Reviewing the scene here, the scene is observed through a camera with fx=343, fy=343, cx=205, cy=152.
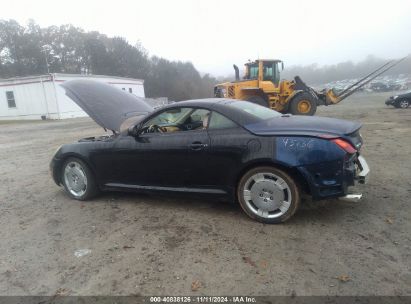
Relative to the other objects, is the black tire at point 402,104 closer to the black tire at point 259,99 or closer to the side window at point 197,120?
the black tire at point 259,99

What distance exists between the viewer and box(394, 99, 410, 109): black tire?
18.6m

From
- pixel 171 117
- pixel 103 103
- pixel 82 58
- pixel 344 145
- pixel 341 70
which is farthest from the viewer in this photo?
pixel 341 70

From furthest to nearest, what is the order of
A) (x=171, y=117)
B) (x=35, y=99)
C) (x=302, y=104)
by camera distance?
(x=35, y=99) → (x=302, y=104) → (x=171, y=117)

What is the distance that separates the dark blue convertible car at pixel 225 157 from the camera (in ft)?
12.3

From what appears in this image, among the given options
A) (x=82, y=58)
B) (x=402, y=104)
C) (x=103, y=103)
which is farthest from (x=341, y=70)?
(x=103, y=103)

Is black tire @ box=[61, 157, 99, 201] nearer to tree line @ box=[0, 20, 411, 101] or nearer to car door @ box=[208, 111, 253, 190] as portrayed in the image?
car door @ box=[208, 111, 253, 190]

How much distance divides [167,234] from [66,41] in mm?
66180

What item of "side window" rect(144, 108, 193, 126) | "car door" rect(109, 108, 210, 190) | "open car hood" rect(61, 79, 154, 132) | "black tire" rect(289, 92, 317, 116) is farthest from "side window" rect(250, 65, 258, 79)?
"car door" rect(109, 108, 210, 190)

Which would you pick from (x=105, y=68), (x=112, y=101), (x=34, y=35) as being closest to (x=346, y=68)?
(x=105, y=68)

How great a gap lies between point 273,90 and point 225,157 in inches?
462

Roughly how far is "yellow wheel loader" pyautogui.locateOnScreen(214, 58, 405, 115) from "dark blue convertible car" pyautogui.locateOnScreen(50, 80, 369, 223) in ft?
35.3

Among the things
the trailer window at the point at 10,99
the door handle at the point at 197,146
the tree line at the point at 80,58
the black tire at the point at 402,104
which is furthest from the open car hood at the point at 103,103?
the tree line at the point at 80,58

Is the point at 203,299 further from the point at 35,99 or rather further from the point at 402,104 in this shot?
the point at 35,99

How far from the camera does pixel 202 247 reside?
355cm
